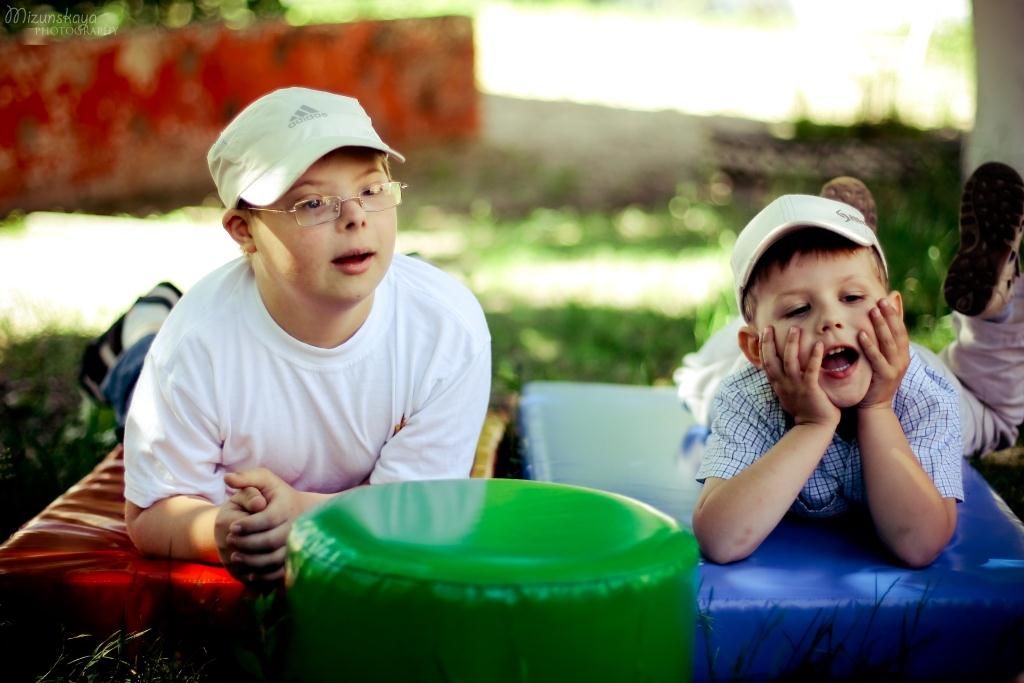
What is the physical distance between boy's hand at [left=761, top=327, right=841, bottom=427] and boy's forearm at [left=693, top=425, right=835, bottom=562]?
0.03 meters

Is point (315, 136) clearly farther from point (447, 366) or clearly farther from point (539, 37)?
point (539, 37)

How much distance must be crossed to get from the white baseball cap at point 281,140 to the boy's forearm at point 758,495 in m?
1.03

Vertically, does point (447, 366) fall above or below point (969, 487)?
above

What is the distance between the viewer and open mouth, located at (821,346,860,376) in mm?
2549

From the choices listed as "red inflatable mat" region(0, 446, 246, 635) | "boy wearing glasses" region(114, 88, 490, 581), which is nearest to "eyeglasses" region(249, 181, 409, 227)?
"boy wearing glasses" region(114, 88, 490, 581)

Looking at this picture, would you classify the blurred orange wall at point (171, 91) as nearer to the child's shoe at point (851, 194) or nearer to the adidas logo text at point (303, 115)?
the adidas logo text at point (303, 115)

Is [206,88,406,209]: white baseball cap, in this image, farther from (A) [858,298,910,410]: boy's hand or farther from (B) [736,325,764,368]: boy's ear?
(A) [858,298,910,410]: boy's hand

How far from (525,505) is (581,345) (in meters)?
3.26

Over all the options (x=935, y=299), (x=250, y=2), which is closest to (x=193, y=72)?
(x=250, y=2)

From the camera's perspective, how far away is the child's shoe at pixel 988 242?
3.04 meters

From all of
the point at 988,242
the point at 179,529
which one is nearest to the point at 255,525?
the point at 179,529

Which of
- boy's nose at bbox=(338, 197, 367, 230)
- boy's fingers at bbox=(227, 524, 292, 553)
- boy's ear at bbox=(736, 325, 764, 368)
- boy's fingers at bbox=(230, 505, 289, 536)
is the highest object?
boy's nose at bbox=(338, 197, 367, 230)

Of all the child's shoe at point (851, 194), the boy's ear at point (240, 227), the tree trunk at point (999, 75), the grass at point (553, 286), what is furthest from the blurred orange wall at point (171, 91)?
the child's shoe at point (851, 194)

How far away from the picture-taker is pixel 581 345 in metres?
5.36
